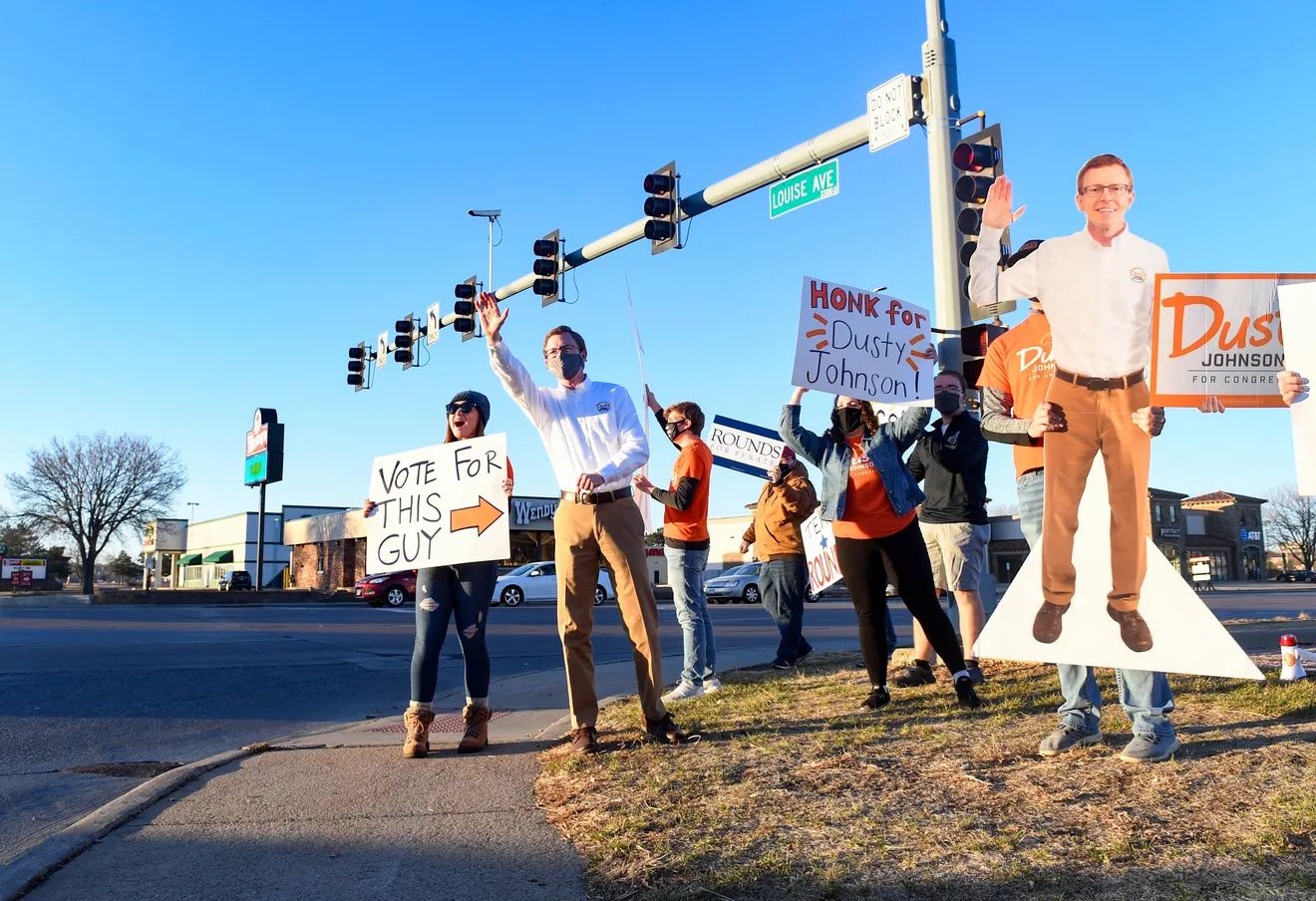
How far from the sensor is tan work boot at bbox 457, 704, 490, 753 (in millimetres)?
5062

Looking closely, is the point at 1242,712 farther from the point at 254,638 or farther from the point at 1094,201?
the point at 254,638

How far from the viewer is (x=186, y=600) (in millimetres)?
37781

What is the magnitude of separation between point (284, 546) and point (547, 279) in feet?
187

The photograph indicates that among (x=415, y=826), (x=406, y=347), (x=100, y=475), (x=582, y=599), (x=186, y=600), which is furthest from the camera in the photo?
(x=100, y=475)

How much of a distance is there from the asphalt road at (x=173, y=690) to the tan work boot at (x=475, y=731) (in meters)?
1.59

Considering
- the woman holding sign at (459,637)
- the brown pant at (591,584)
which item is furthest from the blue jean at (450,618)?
the brown pant at (591,584)

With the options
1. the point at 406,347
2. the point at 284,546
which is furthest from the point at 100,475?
the point at 406,347

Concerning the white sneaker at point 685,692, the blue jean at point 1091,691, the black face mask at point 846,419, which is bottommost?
the white sneaker at point 685,692

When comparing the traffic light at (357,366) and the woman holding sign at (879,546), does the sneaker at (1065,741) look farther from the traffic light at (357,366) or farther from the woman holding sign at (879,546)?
the traffic light at (357,366)

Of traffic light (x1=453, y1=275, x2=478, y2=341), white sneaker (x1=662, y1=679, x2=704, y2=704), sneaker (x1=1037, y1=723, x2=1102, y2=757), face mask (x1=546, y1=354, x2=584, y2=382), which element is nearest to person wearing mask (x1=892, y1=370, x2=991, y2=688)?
white sneaker (x1=662, y1=679, x2=704, y2=704)

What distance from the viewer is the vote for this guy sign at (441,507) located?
5297mm

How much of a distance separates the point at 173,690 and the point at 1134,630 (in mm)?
7362

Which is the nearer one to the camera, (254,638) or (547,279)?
(254,638)

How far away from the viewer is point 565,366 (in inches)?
202
